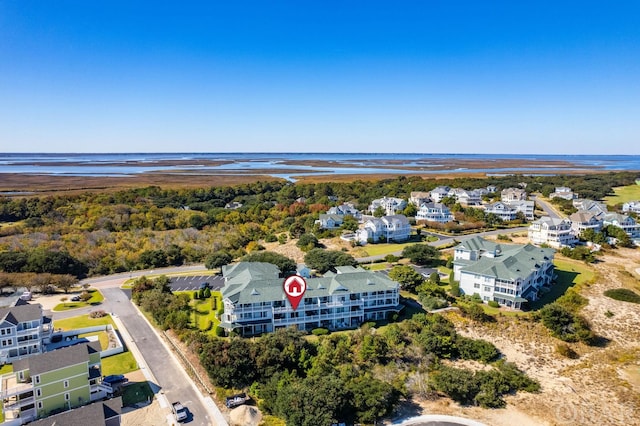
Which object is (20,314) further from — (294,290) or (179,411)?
(294,290)

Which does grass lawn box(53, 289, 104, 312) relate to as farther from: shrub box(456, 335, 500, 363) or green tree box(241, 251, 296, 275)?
shrub box(456, 335, 500, 363)

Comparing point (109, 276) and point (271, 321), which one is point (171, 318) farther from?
point (109, 276)

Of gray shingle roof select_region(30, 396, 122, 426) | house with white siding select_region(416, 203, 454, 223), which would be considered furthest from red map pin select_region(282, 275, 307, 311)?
house with white siding select_region(416, 203, 454, 223)

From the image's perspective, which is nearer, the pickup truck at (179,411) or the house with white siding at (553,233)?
the pickup truck at (179,411)

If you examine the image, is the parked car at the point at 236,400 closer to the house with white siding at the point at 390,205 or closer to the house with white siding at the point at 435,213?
the house with white siding at the point at 435,213

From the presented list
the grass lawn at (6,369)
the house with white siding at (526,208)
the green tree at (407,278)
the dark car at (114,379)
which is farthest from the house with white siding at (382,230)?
the grass lawn at (6,369)

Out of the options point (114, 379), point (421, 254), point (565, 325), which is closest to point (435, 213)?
point (421, 254)

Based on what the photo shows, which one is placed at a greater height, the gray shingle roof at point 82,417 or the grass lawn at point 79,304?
the gray shingle roof at point 82,417
